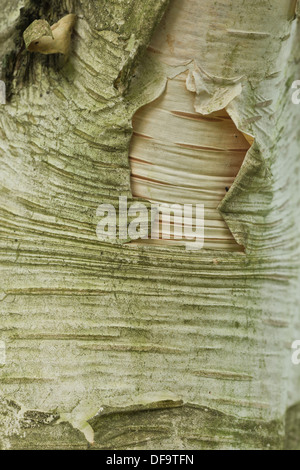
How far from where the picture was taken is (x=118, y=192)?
3.43ft

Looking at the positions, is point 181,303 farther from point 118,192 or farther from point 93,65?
point 93,65

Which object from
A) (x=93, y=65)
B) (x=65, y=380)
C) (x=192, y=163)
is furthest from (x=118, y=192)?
(x=65, y=380)

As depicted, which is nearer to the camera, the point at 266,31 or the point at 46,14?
the point at 266,31

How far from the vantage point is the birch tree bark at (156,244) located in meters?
1.00

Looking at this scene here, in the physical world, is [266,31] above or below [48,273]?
above

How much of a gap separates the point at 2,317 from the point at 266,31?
81 cm

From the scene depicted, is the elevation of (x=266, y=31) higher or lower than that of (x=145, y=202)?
higher

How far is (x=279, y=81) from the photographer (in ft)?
3.45

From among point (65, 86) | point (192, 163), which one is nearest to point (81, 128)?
point (65, 86)

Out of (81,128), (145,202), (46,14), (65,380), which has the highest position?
(46,14)

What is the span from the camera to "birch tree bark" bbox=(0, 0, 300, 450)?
100 cm

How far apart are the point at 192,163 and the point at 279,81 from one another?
0.26 metres

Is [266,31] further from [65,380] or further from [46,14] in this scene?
[65,380]

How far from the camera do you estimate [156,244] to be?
1.06 meters
